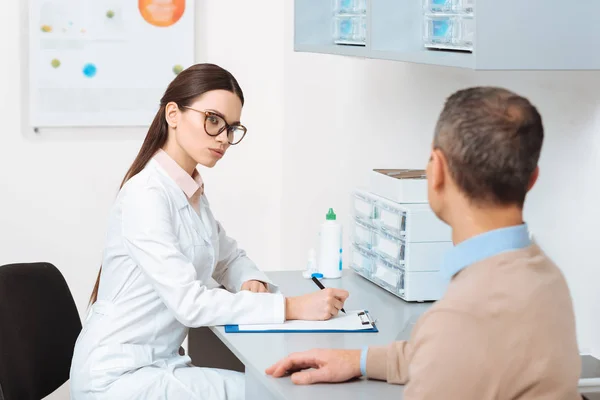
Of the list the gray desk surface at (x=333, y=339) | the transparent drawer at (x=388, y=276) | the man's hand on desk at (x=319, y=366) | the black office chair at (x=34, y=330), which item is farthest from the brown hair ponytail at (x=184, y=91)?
the man's hand on desk at (x=319, y=366)

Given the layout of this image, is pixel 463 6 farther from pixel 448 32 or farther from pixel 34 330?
pixel 34 330

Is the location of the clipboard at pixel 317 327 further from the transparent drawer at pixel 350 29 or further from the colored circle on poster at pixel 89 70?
the colored circle on poster at pixel 89 70

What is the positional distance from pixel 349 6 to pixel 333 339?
1.03 m

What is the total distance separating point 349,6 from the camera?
246 centimetres

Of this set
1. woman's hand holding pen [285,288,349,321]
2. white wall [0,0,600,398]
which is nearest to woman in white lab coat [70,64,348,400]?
woman's hand holding pen [285,288,349,321]

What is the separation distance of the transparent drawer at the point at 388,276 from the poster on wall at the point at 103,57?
1657 millimetres

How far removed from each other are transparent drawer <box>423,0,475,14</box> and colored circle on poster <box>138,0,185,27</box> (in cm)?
191

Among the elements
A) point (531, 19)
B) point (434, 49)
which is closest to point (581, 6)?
point (531, 19)

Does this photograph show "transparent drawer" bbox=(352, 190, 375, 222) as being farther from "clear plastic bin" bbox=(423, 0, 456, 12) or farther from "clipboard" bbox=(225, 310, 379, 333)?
"clear plastic bin" bbox=(423, 0, 456, 12)

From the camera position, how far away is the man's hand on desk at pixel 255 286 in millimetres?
2154

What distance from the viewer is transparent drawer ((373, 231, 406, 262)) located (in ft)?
7.14

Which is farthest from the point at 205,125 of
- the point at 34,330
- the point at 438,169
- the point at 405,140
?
the point at 438,169

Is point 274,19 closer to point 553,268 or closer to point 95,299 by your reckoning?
point 95,299

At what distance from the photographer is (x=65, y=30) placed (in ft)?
11.7
